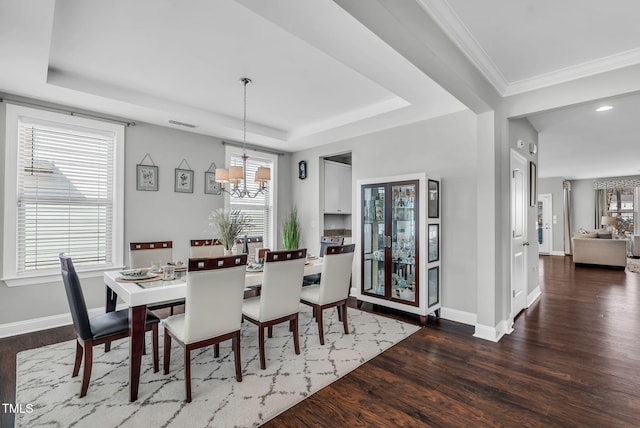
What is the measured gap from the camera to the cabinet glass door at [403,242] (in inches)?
150

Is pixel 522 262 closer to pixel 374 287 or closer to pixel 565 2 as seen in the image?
pixel 374 287

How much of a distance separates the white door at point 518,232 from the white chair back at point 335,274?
190 cm

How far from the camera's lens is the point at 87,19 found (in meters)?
2.26

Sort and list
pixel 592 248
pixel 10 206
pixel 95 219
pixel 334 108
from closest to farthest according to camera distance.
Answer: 1. pixel 10 206
2. pixel 95 219
3. pixel 334 108
4. pixel 592 248

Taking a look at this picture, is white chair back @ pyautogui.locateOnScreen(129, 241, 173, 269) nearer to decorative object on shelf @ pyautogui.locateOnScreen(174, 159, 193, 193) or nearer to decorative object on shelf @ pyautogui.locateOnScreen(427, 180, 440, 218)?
decorative object on shelf @ pyautogui.locateOnScreen(174, 159, 193, 193)

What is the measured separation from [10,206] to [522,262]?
5.89 metres

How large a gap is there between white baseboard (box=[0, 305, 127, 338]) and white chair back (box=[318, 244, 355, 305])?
298cm

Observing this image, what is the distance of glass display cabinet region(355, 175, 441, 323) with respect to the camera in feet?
11.9

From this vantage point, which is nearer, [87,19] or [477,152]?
[87,19]

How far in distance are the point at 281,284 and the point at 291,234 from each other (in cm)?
289

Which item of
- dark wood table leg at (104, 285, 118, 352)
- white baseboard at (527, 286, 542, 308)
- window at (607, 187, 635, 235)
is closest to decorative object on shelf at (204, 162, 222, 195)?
dark wood table leg at (104, 285, 118, 352)

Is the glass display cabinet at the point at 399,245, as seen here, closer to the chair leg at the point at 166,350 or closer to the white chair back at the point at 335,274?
the white chair back at the point at 335,274

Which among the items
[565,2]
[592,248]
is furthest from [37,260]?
[592,248]

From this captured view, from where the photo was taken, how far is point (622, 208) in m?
9.85
